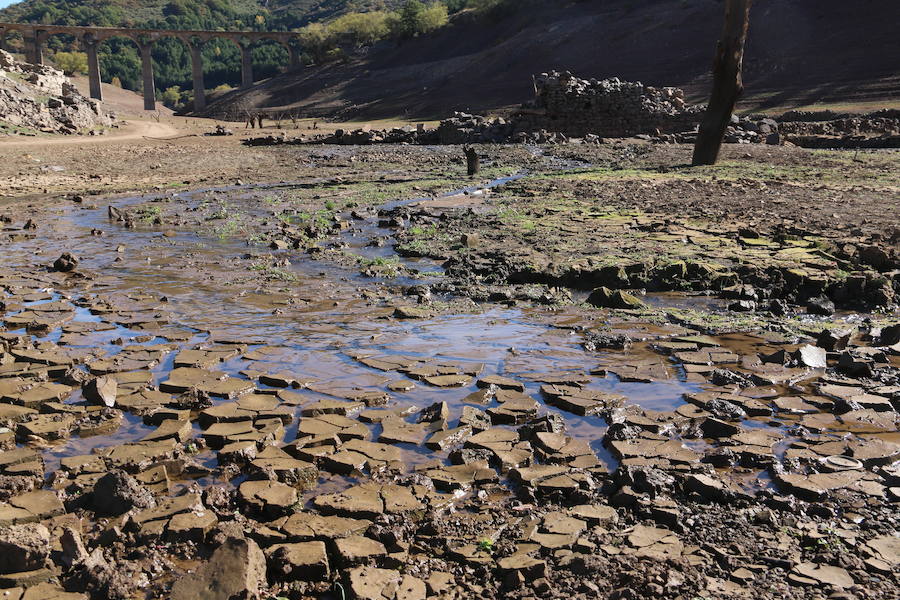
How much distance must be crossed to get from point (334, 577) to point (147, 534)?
882 millimetres

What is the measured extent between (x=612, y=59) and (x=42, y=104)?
32826 millimetres

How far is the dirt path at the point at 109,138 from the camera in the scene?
2461cm

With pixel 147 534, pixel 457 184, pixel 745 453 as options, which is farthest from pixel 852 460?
pixel 457 184

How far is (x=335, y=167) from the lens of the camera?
22.5 meters

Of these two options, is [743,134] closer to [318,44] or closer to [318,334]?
[318,334]

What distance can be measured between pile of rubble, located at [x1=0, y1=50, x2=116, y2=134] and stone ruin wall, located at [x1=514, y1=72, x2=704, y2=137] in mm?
17709

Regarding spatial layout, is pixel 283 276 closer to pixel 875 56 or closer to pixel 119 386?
pixel 119 386

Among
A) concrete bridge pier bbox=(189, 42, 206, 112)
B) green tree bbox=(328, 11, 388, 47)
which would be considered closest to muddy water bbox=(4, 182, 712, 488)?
green tree bbox=(328, 11, 388, 47)

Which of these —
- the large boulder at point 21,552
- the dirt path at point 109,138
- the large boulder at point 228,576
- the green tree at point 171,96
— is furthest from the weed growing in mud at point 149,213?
the green tree at point 171,96

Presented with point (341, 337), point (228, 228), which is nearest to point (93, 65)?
point (228, 228)

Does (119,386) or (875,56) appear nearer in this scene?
(119,386)

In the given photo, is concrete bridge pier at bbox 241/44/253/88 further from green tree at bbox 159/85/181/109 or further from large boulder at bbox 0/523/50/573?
large boulder at bbox 0/523/50/573

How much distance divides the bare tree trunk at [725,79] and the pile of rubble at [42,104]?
22225 mm

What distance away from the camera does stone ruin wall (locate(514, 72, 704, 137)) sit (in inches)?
1176
